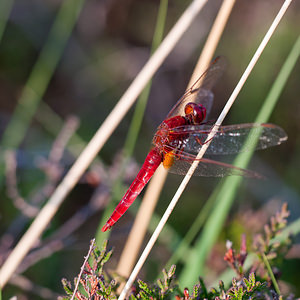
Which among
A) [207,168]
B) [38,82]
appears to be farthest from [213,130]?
[38,82]

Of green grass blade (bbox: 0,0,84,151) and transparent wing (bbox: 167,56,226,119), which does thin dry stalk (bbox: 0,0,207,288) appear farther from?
green grass blade (bbox: 0,0,84,151)

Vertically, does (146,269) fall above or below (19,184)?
below

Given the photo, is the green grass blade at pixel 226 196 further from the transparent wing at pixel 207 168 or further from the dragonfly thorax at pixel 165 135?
the dragonfly thorax at pixel 165 135

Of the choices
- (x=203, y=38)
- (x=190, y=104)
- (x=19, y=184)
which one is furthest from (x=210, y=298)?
(x=203, y=38)

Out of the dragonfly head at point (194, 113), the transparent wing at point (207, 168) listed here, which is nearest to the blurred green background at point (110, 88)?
the dragonfly head at point (194, 113)

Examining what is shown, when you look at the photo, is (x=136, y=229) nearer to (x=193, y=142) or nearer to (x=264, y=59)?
(x=193, y=142)

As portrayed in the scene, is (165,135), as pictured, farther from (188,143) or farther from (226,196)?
(226,196)

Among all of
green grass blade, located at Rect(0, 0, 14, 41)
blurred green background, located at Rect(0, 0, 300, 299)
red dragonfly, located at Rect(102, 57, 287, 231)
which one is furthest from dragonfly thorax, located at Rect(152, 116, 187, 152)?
green grass blade, located at Rect(0, 0, 14, 41)
